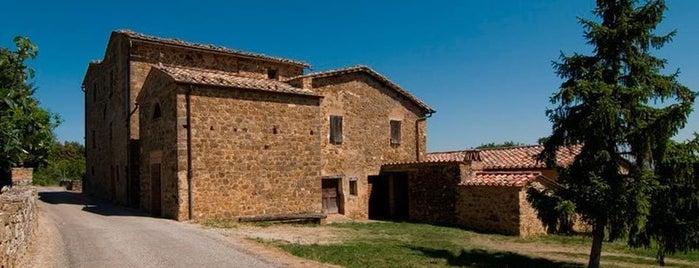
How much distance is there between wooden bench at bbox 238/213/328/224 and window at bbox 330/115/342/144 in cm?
419

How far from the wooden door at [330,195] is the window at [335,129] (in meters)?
1.82

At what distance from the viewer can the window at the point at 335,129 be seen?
21656 millimetres

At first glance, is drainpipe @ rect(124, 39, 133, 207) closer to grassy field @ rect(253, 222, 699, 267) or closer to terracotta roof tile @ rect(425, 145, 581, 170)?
grassy field @ rect(253, 222, 699, 267)

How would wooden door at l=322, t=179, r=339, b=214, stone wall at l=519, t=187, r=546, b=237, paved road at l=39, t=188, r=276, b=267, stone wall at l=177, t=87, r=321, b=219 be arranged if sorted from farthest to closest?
wooden door at l=322, t=179, r=339, b=214 < stone wall at l=519, t=187, r=546, b=237 < stone wall at l=177, t=87, r=321, b=219 < paved road at l=39, t=188, r=276, b=267

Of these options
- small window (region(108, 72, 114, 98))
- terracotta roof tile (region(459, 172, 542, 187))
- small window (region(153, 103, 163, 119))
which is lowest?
terracotta roof tile (region(459, 172, 542, 187))

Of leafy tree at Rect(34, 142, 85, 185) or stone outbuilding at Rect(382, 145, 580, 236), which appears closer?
stone outbuilding at Rect(382, 145, 580, 236)

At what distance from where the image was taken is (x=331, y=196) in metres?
21.8

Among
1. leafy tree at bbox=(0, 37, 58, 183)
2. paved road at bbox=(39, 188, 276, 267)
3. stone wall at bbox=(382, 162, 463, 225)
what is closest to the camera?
paved road at bbox=(39, 188, 276, 267)

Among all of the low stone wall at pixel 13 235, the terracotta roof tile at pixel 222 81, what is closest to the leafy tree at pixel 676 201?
the terracotta roof tile at pixel 222 81

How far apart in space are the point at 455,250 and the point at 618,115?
222 inches

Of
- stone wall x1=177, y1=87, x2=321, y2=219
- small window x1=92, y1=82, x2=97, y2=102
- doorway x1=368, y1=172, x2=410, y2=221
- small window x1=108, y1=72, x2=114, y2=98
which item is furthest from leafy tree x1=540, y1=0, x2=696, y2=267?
small window x1=92, y1=82, x2=97, y2=102

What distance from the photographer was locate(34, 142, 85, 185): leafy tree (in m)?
43.1

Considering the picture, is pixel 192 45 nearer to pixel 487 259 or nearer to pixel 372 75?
pixel 372 75

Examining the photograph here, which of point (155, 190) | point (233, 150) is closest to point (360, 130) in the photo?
point (233, 150)
